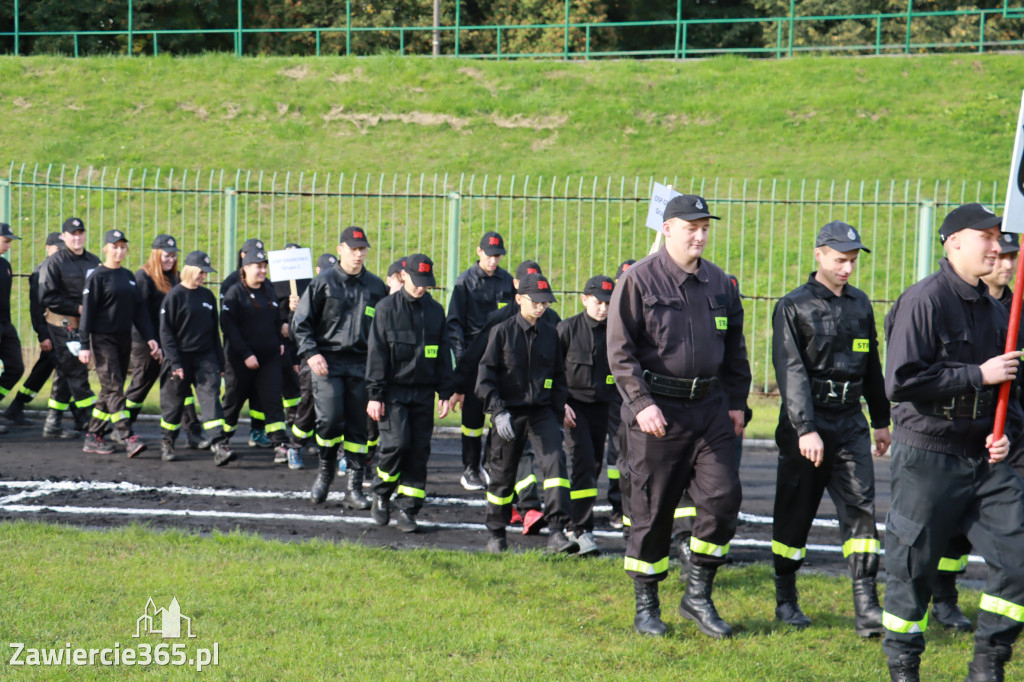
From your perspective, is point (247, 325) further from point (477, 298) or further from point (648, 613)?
point (648, 613)

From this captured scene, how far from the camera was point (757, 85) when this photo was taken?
84.1ft

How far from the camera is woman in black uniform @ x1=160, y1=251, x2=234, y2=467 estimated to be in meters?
10.2

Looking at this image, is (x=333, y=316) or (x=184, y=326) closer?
(x=333, y=316)

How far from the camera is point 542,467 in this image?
736 cm

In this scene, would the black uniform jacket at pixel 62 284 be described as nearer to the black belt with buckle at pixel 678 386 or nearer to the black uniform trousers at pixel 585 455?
the black uniform trousers at pixel 585 455

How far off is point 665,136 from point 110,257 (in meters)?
15.9

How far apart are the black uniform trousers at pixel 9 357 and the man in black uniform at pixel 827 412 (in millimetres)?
8945

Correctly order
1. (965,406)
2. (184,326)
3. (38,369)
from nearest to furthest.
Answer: (965,406)
(184,326)
(38,369)

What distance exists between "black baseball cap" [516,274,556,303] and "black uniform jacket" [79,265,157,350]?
5.08 m

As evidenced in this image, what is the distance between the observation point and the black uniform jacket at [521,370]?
740 centimetres

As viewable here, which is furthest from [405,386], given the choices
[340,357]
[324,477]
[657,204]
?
[657,204]

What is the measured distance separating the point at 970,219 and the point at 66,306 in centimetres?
976

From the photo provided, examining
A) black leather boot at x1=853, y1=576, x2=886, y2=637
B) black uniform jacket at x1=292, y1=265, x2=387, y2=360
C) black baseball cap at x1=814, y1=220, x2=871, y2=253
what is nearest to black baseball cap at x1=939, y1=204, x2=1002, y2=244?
black baseball cap at x1=814, y1=220, x2=871, y2=253

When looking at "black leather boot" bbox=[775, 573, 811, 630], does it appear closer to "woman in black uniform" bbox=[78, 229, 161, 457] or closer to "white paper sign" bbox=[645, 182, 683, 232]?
"white paper sign" bbox=[645, 182, 683, 232]
